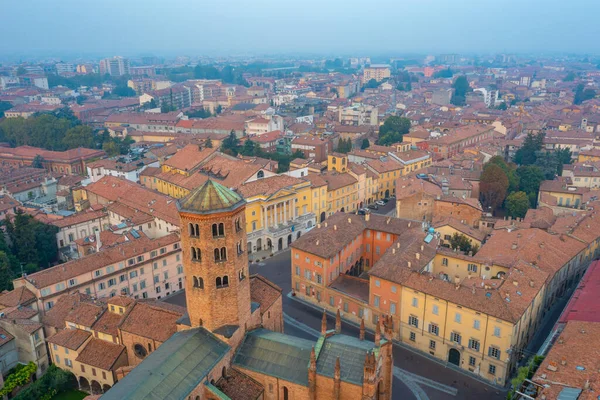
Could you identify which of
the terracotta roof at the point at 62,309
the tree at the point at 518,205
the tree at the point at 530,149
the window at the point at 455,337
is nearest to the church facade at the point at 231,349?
the window at the point at 455,337

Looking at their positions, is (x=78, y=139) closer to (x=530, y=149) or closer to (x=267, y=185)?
(x=267, y=185)

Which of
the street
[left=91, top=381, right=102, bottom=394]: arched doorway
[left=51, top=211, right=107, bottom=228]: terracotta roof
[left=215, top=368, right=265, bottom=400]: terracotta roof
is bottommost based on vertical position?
the street

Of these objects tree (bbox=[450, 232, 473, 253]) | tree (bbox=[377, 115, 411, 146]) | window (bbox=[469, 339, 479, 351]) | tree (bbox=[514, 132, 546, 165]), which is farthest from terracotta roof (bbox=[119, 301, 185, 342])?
A: tree (bbox=[377, 115, 411, 146])

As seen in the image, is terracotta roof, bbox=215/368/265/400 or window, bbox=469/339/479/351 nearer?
terracotta roof, bbox=215/368/265/400

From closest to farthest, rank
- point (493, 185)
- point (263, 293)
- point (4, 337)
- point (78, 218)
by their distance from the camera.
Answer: point (263, 293), point (4, 337), point (78, 218), point (493, 185)

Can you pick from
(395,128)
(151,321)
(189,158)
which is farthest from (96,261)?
(395,128)

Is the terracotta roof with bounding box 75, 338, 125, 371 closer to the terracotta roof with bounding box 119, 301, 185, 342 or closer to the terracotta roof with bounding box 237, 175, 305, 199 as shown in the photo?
the terracotta roof with bounding box 119, 301, 185, 342

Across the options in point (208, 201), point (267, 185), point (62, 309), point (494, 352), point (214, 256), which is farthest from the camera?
point (267, 185)
